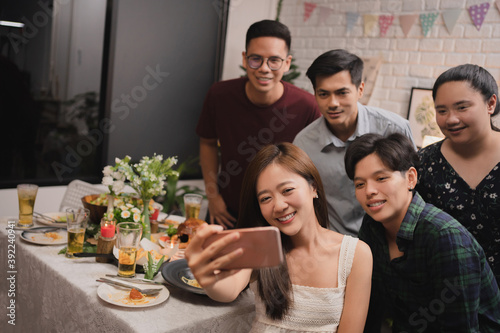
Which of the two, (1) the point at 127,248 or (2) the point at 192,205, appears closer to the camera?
(1) the point at 127,248

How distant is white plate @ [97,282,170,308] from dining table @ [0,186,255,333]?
1cm

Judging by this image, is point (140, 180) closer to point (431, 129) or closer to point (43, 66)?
point (43, 66)

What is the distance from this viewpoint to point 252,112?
2.52 metres

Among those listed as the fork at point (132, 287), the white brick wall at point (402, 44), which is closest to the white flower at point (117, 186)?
the fork at point (132, 287)

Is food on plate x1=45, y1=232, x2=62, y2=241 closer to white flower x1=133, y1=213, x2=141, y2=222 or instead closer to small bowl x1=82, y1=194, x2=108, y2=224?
small bowl x1=82, y1=194, x2=108, y2=224

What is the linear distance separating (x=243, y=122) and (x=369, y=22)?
2.24m

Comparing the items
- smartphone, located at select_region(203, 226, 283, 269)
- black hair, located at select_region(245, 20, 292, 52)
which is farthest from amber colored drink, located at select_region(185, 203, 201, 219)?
smartphone, located at select_region(203, 226, 283, 269)

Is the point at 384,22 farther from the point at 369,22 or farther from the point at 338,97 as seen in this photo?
the point at 338,97

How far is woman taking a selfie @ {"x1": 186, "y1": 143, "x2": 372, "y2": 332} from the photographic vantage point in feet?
4.51

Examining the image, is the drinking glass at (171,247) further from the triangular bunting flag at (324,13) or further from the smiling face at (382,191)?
the triangular bunting flag at (324,13)

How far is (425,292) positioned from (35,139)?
10.8 ft

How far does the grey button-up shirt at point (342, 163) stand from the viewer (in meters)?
1.98

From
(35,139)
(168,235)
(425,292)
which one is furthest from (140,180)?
(35,139)

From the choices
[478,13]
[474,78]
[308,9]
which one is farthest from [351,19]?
[474,78]
